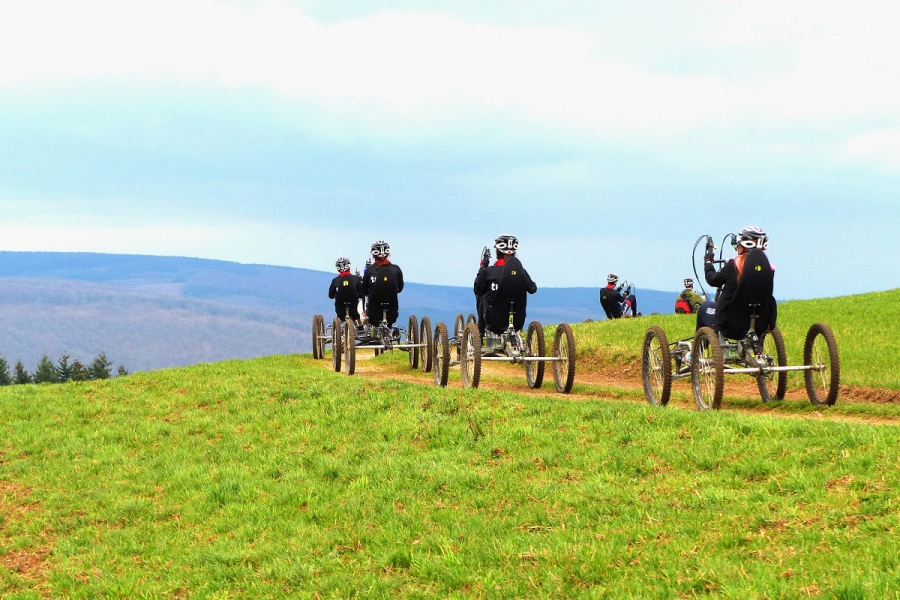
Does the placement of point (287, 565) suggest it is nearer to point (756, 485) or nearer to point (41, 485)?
point (756, 485)

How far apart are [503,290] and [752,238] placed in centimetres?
584

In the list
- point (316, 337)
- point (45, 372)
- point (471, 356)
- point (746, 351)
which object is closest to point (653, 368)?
point (746, 351)

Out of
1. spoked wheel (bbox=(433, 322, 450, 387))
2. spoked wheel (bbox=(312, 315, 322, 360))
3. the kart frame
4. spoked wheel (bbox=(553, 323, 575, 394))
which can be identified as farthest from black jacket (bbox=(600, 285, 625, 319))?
the kart frame

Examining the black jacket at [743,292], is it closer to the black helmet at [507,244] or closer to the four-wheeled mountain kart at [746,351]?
the four-wheeled mountain kart at [746,351]

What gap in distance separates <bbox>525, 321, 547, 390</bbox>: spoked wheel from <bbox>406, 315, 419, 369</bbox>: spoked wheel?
5.42 metres

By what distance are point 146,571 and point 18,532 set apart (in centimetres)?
300

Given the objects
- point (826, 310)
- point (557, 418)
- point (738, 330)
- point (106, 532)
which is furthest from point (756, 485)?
point (826, 310)

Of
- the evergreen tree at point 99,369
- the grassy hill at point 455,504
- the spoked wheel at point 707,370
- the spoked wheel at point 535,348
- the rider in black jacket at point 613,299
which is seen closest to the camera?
the grassy hill at point 455,504

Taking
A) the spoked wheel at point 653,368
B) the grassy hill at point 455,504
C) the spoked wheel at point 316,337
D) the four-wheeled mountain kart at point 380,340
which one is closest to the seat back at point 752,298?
the spoked wheel at point 653,368

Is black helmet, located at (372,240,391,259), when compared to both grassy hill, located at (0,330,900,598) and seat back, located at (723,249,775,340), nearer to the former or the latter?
grassy hill, located at (0,330,900,598)

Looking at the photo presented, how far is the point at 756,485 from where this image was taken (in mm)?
9008

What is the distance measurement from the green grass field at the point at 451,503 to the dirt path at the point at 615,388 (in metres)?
0.68

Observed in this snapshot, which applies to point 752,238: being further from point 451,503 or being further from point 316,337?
point 316,337

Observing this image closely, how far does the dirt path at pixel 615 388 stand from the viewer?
14773 mm
